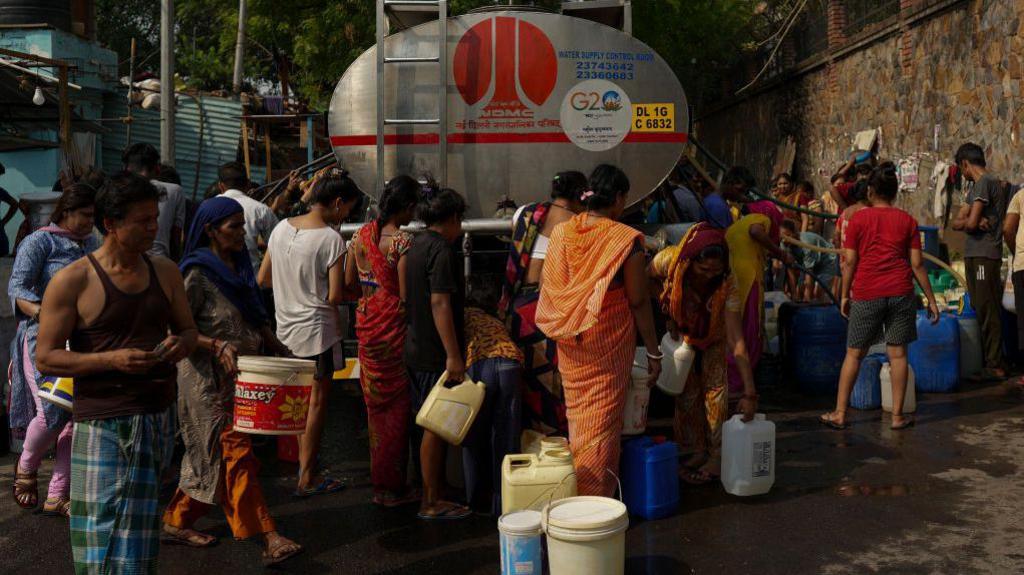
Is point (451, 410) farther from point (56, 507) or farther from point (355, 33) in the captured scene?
point (355, 33)

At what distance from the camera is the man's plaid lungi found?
10.6 feet

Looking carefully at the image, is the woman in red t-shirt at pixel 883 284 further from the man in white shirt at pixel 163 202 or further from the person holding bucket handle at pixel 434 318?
the man in white shirt at pixel 163 202

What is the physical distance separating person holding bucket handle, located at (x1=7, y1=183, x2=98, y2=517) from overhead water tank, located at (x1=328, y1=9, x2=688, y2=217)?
2003 millimetres

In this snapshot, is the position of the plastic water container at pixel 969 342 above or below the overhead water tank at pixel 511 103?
below

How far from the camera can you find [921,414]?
716 cm

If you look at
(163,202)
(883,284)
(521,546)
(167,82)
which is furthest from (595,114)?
(167,82)

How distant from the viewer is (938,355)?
7.93 metres

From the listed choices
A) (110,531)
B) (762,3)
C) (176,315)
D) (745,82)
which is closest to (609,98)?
(176,315)

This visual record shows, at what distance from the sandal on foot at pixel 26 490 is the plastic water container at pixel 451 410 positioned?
225 centimetres

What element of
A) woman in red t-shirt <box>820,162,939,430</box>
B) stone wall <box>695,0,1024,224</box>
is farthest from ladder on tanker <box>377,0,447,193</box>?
stone wall <box>695,0,1024,224</box>

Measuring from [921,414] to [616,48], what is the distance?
3469 millimetres

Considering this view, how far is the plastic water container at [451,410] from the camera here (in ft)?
15.1

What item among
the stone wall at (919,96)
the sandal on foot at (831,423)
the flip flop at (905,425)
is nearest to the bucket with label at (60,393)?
the sandal on foot at (831,423)

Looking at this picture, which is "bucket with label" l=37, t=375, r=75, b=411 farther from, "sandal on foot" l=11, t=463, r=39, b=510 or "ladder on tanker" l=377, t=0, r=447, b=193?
"ladder on tanker" l=377, t=0, r=447, b=193
